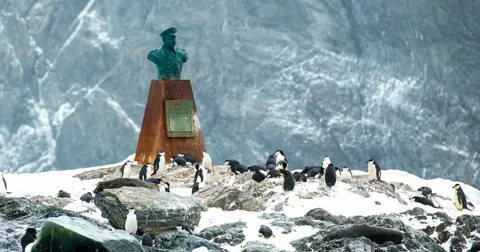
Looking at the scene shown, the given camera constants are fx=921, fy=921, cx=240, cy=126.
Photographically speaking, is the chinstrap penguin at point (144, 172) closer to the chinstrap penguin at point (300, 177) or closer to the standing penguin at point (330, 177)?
the chinstrap penguin at point (300, 177)

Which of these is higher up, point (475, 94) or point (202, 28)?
point (202, 28)

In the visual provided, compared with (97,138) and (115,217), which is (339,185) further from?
(97,138)

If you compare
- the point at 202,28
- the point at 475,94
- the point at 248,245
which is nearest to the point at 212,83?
the point at 202,28

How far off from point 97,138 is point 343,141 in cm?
1617

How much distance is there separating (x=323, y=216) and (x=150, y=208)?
9.33ft

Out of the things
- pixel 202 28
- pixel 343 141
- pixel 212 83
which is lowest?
pixel 343 141

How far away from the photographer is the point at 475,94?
62.1m

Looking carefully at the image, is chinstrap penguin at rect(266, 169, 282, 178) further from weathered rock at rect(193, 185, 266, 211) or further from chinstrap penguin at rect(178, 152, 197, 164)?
chinstrap penguin at rect(178, 152, 197, 164)

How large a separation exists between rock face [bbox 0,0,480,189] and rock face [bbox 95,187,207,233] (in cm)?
4472

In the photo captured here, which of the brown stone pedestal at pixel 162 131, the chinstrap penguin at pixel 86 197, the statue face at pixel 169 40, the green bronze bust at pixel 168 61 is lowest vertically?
the chinstrap penguin at pixel 86 197

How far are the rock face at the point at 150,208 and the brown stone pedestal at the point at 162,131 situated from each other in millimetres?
6103

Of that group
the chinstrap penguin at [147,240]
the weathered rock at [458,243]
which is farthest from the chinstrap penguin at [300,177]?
the chinstrap penguin at [147,240]

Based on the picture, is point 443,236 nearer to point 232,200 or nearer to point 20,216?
point 232,200

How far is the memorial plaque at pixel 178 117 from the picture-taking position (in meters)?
21.0
